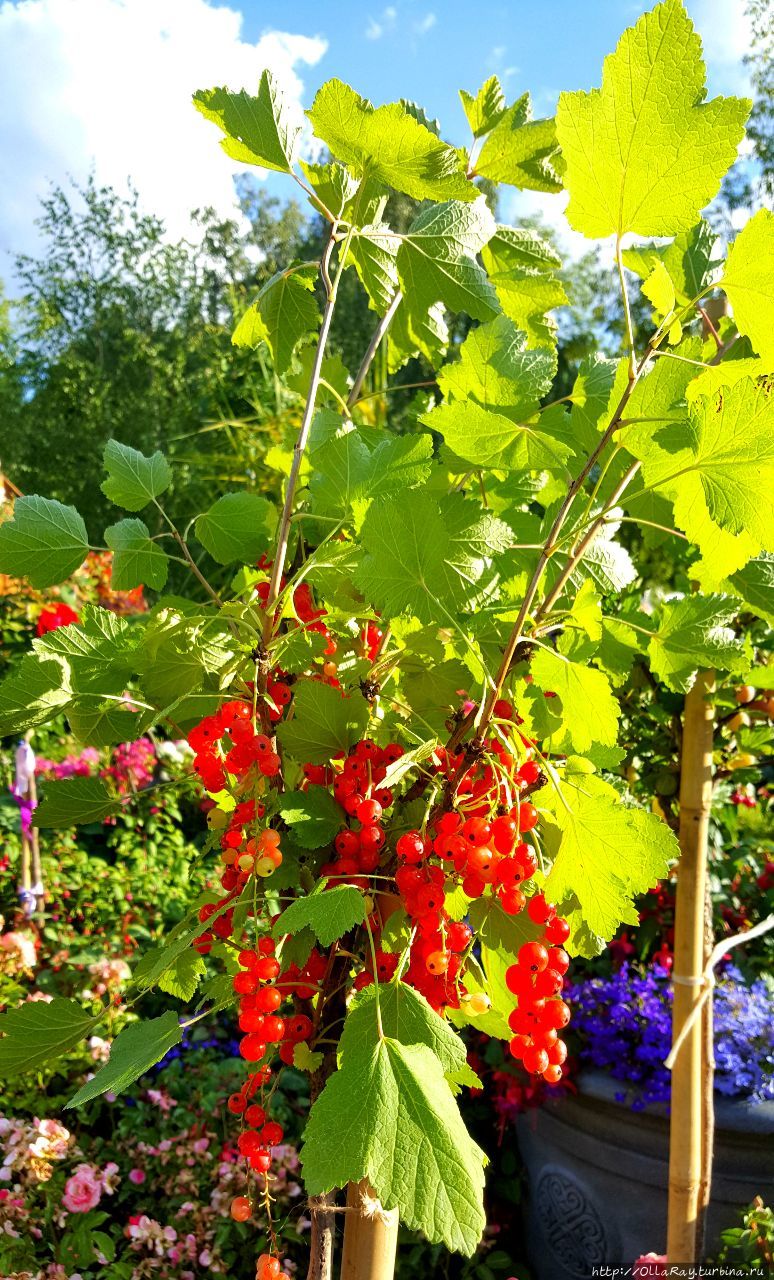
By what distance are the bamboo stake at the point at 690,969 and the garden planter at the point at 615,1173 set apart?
38 cm

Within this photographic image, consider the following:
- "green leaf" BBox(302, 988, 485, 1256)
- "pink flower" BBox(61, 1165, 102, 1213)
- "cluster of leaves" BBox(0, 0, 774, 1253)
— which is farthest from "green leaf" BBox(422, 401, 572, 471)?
"pink flower" BBox(61, 1165, 102, 1213)

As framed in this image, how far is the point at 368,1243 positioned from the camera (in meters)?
0.66

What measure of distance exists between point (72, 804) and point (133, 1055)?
22 centimetres

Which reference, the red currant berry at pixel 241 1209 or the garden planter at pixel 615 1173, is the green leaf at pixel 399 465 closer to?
the red currant berry at pixel 241 1209

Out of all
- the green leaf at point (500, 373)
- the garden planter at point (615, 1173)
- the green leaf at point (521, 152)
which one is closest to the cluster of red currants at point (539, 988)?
the green leaf at point (500, 373)

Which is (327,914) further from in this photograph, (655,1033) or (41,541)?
(655,1033)

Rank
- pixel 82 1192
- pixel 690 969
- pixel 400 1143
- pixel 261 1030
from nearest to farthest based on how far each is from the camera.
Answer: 1. pixel 400 1143
2. pixel 261 1030
3. pixel 690 969
4. pixel 82 1192

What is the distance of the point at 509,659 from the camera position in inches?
21.8

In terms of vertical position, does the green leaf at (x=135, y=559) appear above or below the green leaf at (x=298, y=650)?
above

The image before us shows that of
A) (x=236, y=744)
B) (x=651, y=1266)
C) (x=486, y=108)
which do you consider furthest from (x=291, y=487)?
(x=651, y=1266)

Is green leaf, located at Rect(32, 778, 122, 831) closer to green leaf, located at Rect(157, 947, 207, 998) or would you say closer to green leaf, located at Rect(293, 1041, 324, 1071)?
green leaf, located at Rect(157, 947, 207, 998)

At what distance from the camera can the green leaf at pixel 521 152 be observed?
0.73m

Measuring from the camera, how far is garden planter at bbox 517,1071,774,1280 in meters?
1.73

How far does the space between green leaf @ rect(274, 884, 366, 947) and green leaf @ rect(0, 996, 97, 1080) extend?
0.19 meters
